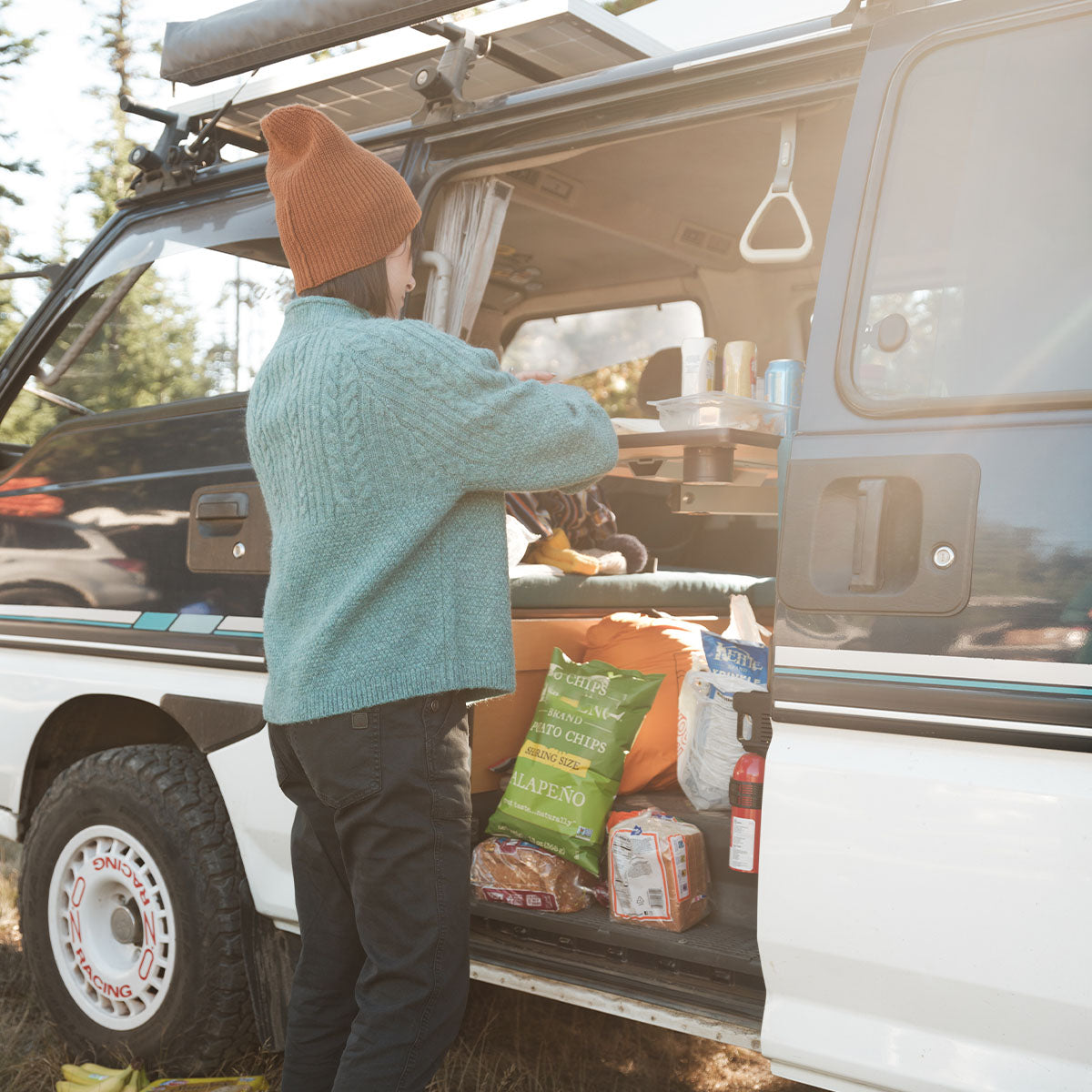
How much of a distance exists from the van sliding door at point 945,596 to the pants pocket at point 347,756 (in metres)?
0.66

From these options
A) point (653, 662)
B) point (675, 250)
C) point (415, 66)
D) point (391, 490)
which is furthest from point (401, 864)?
point (675, 250)

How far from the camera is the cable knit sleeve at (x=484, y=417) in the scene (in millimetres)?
1932

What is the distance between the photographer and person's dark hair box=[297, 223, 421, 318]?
6.86ft

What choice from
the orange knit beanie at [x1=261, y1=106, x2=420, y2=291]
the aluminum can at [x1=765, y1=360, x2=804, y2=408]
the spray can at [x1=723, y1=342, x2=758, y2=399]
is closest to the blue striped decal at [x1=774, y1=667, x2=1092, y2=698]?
the orange knit beanie at [x1=261, y1=106, x2=420, y2=291]

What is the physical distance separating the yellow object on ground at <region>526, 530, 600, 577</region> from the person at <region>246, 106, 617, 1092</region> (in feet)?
5.31

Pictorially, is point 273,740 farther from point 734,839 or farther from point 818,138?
point 818,138

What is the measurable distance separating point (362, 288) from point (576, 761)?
4.23 feet

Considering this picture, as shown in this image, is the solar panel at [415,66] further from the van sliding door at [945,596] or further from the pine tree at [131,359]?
the van sliding door at [945,596]

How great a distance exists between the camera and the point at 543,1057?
10.5ft

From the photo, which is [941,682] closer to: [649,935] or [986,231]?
[986,231]

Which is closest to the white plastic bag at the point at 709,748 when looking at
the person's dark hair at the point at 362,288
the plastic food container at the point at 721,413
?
the plastic food container at the point at 721,413

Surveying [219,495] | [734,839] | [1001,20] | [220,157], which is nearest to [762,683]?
[734,839]

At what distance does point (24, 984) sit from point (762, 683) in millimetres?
2655

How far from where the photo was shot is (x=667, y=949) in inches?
93.4
